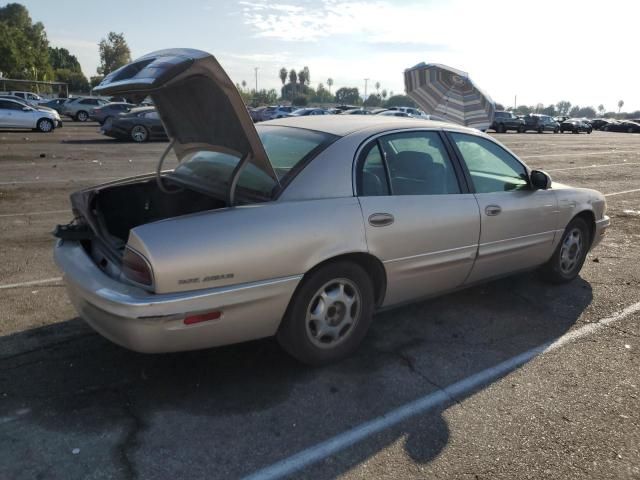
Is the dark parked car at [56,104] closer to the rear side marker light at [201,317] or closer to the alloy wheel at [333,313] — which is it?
the alloy wheel at [333,313]

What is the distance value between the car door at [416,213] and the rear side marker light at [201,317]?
3.60ft

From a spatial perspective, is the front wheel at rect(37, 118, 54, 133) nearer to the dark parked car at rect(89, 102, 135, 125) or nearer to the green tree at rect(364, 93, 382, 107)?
the dark parked car at rect(89, 102, 135, 125)

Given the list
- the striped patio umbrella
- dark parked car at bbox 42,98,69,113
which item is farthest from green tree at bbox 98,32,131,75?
the striped patio umbrella

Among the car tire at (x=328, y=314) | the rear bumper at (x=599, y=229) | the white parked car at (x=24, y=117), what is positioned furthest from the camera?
the white parked car at (x=24, y=117)

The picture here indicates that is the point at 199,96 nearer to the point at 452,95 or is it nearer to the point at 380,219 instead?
the point at 380,219

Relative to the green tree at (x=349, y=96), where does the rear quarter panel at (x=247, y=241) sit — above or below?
below

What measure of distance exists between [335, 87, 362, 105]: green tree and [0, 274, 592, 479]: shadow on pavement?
15559 cm

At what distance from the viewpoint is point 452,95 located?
8961 mm

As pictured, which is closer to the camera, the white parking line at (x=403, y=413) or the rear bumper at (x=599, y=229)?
the white parking line at (x=403, y=413)

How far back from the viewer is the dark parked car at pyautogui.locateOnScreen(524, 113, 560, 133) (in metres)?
44.5

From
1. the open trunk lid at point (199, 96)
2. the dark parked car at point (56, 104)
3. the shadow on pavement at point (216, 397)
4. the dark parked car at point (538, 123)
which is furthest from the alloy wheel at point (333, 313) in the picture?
the dark parked car at point (538, 123)

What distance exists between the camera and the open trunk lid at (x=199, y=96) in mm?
2867

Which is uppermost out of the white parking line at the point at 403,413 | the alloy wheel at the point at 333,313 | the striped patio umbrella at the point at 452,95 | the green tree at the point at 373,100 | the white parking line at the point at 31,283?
the green tree at the point at 373,100

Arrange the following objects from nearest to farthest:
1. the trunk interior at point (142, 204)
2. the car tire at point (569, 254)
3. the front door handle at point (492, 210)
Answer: the trunk interior at point (142, 204)
the front door handle at point (492, 210)
the car tire at point (569, 254)
